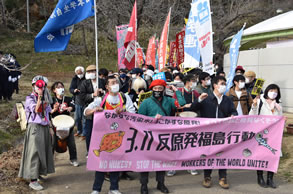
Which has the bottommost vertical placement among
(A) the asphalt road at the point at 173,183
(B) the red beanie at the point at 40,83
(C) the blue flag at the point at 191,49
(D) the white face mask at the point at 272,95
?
(A) the asphalt road at the point at 173,183

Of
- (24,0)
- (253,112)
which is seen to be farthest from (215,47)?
(24,0)

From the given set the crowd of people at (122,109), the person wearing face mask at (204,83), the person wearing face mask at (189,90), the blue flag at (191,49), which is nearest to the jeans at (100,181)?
the crowd of people at (122,109)

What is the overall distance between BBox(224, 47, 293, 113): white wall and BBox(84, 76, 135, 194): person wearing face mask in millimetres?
8990

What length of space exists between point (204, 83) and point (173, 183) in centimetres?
201

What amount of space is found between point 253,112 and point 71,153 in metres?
3.70

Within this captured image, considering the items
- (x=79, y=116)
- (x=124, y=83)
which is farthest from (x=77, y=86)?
(x=124, y=83)

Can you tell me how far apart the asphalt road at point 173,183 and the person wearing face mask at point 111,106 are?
1.22 ft

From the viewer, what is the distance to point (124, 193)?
589 centimetres

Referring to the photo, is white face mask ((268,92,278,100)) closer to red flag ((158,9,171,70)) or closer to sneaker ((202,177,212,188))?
sneaker ((202,177,212,188))

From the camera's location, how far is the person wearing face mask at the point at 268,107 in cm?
629

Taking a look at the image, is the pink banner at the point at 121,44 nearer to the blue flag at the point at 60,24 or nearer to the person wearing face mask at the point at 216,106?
the blue flag at the point at 60,24

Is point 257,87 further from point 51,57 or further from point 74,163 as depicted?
point 51,57

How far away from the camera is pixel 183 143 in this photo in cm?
604

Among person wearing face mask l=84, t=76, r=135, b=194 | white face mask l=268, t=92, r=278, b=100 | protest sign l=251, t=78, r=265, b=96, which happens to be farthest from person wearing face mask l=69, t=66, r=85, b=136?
white face mask l=268, t=92, r=278, b=100
